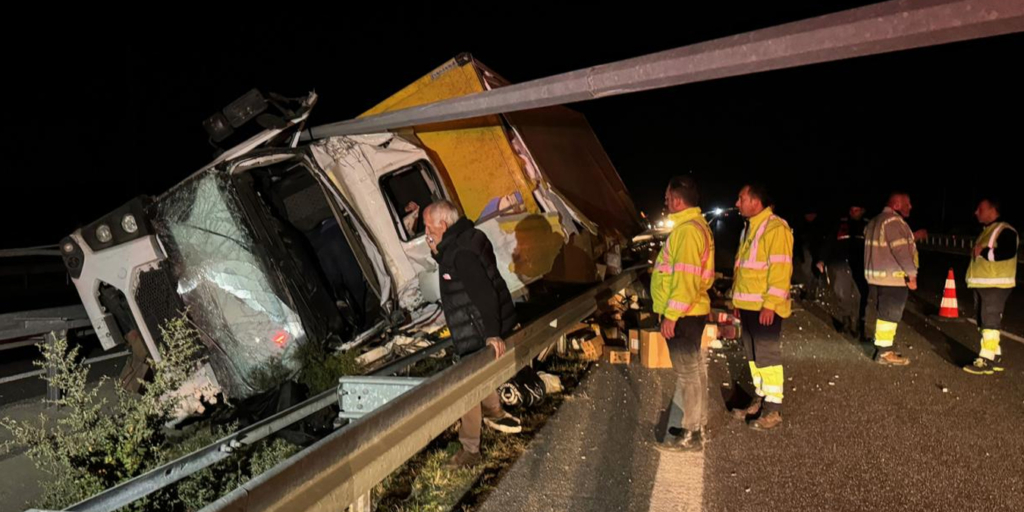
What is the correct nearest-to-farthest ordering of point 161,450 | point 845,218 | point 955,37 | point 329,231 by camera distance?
point 955,37
point 161,450
point 329,231
point 845,218

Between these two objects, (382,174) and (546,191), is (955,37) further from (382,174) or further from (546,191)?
(546,191)

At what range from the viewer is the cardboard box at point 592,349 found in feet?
20.0

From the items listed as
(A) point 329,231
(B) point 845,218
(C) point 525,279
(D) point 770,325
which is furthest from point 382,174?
(B) point 845,218

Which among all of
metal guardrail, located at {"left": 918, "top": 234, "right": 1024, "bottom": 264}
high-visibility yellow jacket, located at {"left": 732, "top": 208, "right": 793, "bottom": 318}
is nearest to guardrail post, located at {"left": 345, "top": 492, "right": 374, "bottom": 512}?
high-visibility yellow jacket, located at {"left": 732, "top": 208, "right": 793, "bottom": 318}

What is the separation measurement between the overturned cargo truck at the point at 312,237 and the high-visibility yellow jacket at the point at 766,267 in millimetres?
1817

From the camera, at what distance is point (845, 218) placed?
8359mm

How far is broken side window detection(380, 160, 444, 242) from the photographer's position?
548cm

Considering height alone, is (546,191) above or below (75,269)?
below

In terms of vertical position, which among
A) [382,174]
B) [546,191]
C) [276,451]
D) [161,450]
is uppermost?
[382,174]

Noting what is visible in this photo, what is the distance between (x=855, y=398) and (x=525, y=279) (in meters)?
2.81

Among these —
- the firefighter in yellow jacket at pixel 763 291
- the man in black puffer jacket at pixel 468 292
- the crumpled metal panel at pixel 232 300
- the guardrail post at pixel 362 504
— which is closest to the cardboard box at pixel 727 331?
the firefighter in yellow jacket at pixel 763 291

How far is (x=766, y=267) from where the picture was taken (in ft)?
15.0

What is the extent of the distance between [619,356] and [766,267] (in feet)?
6.24

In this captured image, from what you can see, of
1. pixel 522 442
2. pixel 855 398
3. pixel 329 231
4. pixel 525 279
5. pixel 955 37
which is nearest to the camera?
pixel 955 37
